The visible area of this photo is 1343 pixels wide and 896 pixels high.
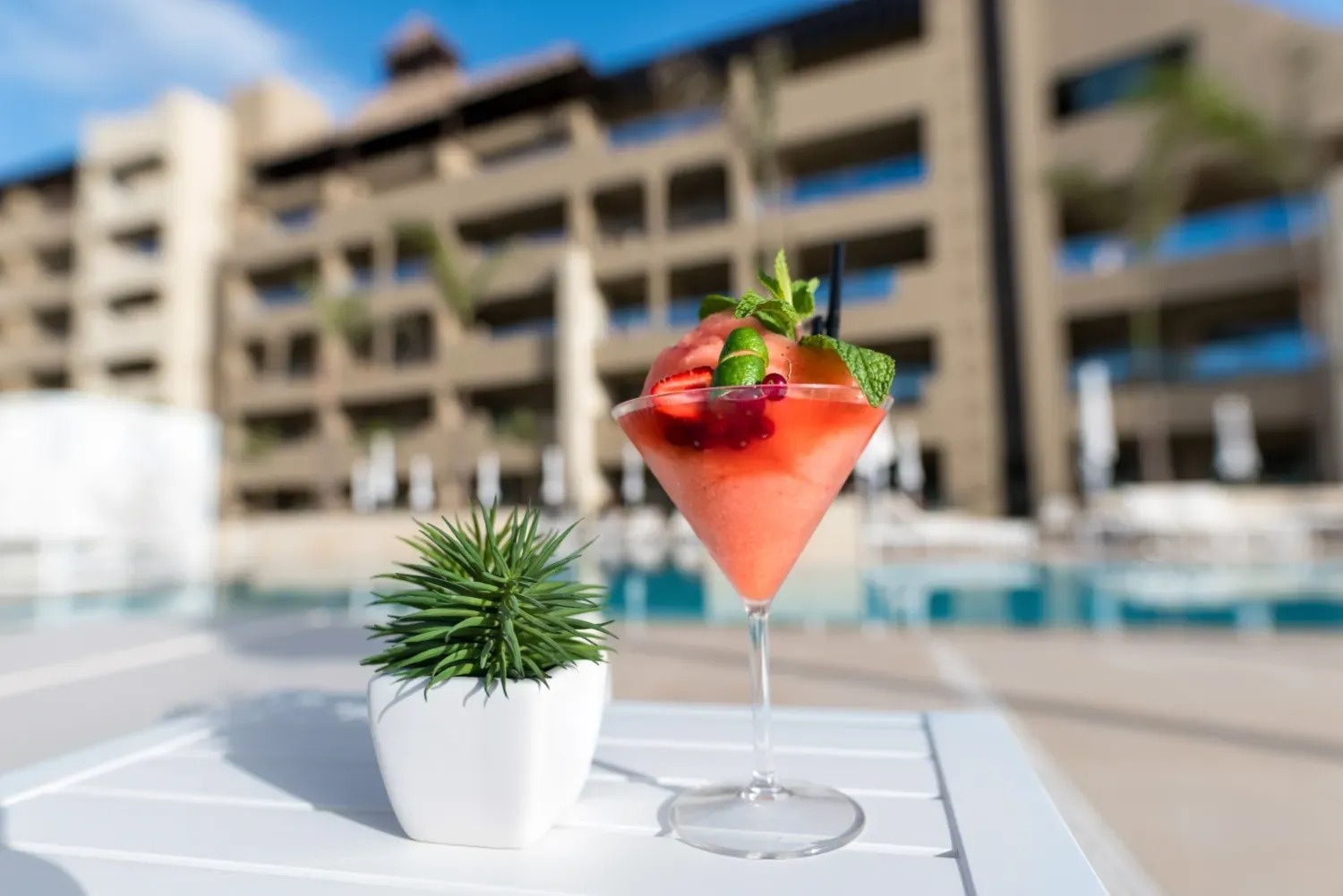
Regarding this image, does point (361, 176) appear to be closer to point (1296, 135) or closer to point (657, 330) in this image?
point (657, 330)

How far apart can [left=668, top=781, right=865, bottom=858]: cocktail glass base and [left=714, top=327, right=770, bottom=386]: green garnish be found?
0.47 m

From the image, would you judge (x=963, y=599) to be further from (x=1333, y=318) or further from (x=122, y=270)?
(x=122, y=270)

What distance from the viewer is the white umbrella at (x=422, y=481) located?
2125 centimetres

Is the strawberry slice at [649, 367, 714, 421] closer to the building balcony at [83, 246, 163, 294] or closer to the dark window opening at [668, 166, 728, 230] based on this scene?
the dark window opening at [668, 166, 728, 230]

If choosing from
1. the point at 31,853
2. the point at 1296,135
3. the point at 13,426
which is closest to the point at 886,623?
the point at 31,853

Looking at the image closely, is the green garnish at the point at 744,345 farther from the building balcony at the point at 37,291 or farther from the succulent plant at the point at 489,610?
the building balcony at the point at 37,291

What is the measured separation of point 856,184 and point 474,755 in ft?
67.0

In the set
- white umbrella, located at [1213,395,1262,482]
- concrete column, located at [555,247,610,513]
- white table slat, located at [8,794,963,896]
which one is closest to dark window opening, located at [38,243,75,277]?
concrete column, located at [555,247,610,513]

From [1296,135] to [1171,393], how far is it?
564cm

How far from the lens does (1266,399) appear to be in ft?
50.8

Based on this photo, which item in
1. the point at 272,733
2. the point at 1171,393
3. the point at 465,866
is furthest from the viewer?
the point at 1171,393

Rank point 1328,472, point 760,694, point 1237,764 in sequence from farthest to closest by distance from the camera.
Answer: point 1328,472 < point 1237,764 < point 760,694

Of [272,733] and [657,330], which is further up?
[657,330]

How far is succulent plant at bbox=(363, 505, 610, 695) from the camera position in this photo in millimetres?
807
